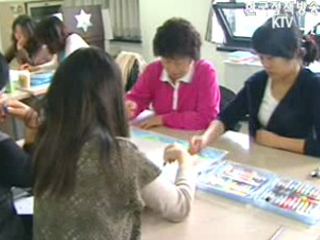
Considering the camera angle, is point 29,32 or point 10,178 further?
point 29,32

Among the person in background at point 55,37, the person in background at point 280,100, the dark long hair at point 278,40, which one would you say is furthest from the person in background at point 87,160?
the person in background at point 55,37

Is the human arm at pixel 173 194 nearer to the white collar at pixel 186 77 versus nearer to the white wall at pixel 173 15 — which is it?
the white collar at pixel 186 77

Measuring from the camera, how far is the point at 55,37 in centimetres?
289

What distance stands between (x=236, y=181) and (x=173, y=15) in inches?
123

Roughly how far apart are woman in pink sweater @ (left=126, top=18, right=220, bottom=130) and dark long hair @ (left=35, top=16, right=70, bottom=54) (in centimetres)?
110

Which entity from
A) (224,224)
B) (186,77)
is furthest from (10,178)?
(186,77)

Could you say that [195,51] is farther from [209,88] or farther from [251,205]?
[251,205]

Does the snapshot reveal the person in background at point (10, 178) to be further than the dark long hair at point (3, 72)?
No

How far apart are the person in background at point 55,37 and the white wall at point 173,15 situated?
1.37 m

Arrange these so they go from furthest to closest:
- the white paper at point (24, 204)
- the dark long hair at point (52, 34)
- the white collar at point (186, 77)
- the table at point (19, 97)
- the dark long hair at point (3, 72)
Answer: the dark long hair at point (52, 34)
the table at point (19, 97)
the white paper at point (24, 204)
the white collar at point (186, 77)
the dark long hair at point (3, 72)

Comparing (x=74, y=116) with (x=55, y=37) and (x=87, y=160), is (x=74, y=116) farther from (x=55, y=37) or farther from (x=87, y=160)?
(x=55, y=37)

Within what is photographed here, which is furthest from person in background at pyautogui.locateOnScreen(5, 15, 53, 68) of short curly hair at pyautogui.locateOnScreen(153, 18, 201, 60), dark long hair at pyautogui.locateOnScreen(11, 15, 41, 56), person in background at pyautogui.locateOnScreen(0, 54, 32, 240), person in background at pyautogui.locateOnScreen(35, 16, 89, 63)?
person in background at pyautogui.locateOnScreen(0, 54, 32, 240)

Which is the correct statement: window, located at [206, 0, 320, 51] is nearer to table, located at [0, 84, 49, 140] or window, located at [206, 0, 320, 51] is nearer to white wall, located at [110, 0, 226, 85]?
white wall, located at [110, 0, 226, 85]

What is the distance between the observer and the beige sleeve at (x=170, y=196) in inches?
39.1
